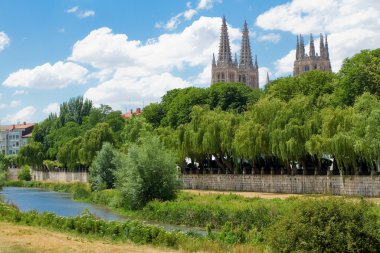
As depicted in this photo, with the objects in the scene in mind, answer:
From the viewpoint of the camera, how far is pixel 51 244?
786 inches

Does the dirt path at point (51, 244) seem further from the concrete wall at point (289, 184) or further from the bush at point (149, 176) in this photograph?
the concrete wall at point (289, 184)

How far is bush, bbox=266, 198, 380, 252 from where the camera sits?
1551 cm

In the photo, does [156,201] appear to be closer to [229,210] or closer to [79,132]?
[229,210]

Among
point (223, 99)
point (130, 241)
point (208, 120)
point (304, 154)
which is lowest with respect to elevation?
point (130, 241)

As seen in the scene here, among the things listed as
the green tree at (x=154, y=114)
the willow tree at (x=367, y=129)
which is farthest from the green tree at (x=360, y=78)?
the green tree at (x=154, y=114)

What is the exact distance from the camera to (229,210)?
1232 inches

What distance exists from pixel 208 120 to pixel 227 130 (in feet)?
11.7

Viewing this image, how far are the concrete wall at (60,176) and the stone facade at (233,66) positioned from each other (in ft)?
260

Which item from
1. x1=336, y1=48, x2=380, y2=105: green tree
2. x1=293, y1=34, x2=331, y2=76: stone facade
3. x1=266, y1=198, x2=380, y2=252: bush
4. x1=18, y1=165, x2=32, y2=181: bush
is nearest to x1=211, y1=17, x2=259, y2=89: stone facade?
x1=293, y1=34, x2=331, y2=76: stone facade

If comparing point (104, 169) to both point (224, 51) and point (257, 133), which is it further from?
point (224, 51)

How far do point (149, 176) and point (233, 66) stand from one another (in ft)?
431

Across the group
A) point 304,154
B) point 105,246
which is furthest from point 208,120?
point 105,246

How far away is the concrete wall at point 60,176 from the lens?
83.4m

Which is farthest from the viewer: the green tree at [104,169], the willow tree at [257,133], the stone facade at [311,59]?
the stone facade at [311,59]
